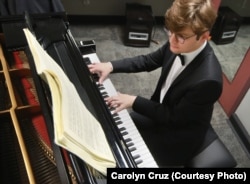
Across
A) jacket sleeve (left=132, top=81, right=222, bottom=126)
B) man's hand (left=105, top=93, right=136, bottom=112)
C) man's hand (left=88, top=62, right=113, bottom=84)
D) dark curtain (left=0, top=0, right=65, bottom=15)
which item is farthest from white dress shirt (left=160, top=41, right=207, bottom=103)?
dark curtain (left=0, top=0, right=65, bottom=15)

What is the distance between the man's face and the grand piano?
0.51 meters

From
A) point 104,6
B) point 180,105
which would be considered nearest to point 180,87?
point 180,105

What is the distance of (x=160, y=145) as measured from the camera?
187cm

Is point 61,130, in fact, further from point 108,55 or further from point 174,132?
point 108,55

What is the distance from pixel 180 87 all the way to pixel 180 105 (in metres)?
0.11

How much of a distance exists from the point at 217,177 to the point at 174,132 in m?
0.53

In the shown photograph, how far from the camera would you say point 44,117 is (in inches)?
47.7

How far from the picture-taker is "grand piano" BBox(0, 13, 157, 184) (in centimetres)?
121

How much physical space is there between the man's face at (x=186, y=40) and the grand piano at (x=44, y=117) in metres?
0.51

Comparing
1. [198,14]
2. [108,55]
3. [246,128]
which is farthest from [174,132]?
[108,55]

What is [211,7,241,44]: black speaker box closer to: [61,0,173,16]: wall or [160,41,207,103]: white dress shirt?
[61,0,173,16]: wall
